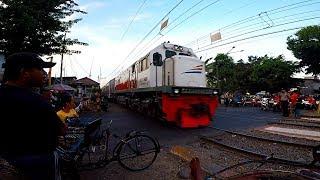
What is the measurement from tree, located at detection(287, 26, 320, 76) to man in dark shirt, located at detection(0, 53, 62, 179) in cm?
4447

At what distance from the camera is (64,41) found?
1642 centimetres

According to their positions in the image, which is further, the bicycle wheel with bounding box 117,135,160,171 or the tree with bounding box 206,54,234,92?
the tree with bounding box 206,54,234,92

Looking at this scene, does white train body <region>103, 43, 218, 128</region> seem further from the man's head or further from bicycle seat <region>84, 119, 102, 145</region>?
the man's head

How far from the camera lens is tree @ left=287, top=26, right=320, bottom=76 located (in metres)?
43.2

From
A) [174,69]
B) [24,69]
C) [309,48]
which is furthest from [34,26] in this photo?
[309,48]

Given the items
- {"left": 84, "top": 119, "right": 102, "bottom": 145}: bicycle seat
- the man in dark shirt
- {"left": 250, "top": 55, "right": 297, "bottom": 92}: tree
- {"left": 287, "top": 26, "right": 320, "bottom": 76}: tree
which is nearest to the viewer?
the man in dark shirt

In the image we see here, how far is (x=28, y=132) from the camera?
2766 mm

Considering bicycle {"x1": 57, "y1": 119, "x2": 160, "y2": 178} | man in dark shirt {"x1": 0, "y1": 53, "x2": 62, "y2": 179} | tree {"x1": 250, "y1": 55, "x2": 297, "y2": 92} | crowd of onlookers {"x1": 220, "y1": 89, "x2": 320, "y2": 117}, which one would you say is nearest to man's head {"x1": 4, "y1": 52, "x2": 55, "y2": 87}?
man in dark shirt {"x1": 0, "y1": 53, "x2": 62, "y2": 179}

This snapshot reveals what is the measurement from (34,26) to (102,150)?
8.18 metres

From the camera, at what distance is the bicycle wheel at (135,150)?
703cm

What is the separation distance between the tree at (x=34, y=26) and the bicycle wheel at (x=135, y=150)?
8.51m

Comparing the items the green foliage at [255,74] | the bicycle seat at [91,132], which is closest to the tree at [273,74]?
the green foliage at [255,74]

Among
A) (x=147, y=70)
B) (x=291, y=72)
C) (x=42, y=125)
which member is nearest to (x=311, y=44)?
(x=291, y=72)

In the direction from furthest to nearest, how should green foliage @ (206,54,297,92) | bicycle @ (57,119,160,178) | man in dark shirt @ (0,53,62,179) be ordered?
green foliage @ (206,54,297,92)
bicycle @ (57,119,160,178)
man in dark shirt @ (0,53,62,179)
